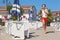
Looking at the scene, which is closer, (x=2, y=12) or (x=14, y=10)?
(x=14, y=10)

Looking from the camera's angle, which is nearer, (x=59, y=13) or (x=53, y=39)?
(x=53, y=39)

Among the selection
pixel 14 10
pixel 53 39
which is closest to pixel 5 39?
pixel 53 39

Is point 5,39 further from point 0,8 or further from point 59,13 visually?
point 59,13

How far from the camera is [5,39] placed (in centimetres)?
921

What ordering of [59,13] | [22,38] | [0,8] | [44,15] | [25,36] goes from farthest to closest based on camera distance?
[59,13] < [0,8] < [44,15] < [25,36] < [22,38]

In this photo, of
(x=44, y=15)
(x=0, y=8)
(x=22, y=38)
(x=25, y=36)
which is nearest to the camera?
(x=22, y=38)

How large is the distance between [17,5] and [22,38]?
3.98 metres

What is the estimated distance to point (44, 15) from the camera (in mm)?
12070

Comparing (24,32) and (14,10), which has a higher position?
(14,10)

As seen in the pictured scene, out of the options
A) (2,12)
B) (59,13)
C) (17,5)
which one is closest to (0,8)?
(2,12)

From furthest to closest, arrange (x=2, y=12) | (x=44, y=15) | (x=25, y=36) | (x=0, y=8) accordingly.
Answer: (x=0, y=8)
(x=2, y=12)
(x=44, y=15)
(x=25, y=36)

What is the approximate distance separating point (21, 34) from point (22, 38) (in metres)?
0.23

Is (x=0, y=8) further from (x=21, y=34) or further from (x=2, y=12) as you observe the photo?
(x=21, y=34)

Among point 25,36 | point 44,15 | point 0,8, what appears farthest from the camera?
point 0,8
